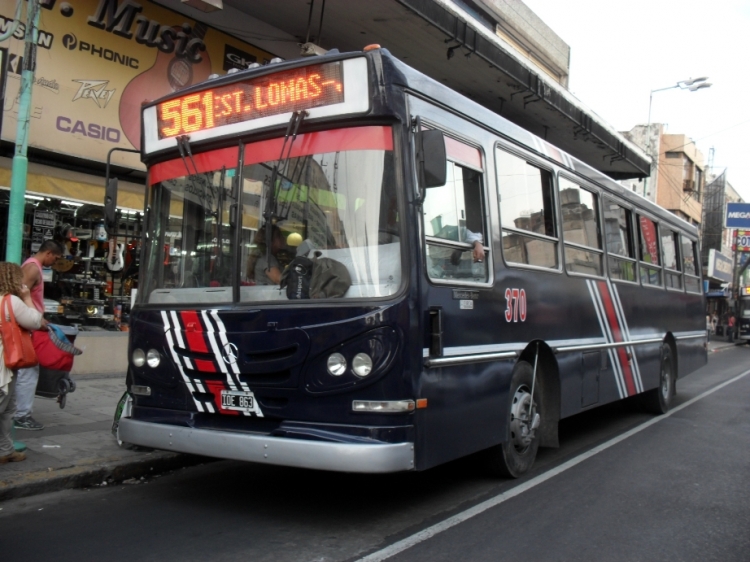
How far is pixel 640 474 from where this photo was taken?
6695 millimetres

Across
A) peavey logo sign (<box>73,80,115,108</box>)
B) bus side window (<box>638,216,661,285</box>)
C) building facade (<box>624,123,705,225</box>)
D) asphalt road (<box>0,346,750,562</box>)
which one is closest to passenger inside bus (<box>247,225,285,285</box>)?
asphalt road (<box>0,346,750,562</box>)

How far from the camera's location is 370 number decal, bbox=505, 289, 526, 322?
585cm

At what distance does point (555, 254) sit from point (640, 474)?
2.19 m

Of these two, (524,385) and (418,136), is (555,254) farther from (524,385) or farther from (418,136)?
(418,136)

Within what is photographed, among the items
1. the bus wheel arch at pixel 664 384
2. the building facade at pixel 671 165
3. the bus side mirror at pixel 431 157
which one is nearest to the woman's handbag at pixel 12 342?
the bus side mirror at pixel 431 157

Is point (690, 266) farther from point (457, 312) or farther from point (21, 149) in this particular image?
point (21, 149)

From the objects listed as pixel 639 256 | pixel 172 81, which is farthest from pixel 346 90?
pixel 172 81

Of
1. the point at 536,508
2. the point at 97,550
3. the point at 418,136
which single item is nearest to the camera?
the point at 97,550

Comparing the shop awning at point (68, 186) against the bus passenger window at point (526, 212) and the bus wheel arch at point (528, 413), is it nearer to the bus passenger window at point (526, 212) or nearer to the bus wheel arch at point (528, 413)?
the bus passenger window at point (526, 212)

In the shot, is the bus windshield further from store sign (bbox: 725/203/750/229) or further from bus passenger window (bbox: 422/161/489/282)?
store sign (bbox: 725/203/750/229)

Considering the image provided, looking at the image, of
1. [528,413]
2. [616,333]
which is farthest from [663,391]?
[528,413]

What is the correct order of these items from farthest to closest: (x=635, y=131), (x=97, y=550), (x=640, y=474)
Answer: (x=635, y=131)
(x=640, y=474)
(x=97, y=550)

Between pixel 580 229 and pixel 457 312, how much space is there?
3.07 meters

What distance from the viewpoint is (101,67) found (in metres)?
10.6
